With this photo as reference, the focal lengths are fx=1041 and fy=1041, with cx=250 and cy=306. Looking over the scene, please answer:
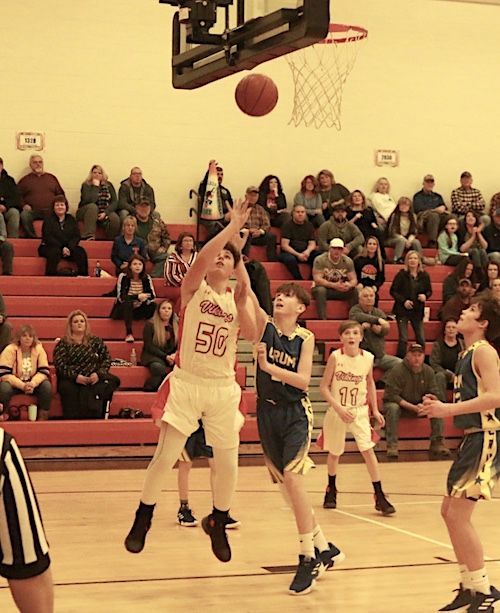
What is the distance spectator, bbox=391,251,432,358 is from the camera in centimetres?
1438

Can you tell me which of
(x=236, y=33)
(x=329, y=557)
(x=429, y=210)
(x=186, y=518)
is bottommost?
(x=186, y=518)

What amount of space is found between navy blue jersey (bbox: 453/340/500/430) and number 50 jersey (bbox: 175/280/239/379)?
4.36ft

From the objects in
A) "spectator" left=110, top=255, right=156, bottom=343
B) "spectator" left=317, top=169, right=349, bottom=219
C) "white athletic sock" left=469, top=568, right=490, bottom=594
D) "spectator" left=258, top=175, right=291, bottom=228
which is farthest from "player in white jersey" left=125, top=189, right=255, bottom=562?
"spectator" left=317, top=169, right=349, bottom=219

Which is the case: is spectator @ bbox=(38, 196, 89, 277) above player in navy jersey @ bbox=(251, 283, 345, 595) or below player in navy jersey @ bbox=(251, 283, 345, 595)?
above

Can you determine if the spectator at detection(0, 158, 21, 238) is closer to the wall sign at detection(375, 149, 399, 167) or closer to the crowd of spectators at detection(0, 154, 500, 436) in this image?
the crowd of spectators at detection(0, 154, 500, 436)

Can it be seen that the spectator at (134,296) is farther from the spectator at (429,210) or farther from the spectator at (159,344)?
the spectator at (429,210)

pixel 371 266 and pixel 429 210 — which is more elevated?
pixel 429 210

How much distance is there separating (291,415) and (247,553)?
1.21 m

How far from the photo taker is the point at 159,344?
12.9m

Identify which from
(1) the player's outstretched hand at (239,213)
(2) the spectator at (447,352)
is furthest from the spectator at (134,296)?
(1) the player's outstretched hand at (239,213)

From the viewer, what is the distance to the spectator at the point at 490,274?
1513 cm

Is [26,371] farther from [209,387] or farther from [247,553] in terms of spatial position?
[209,387]

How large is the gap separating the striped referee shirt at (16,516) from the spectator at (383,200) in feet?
49.7

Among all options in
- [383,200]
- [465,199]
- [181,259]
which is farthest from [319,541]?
[465,199]
